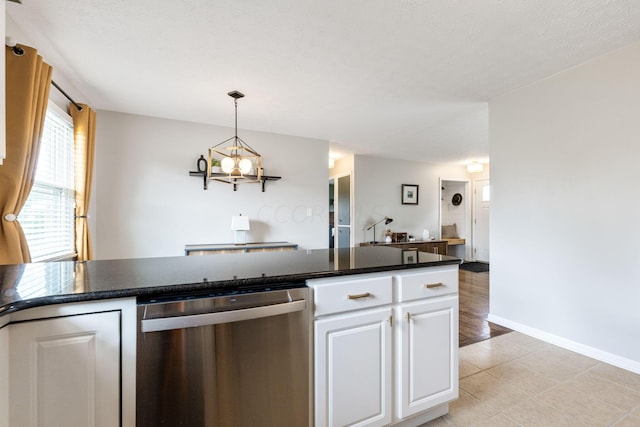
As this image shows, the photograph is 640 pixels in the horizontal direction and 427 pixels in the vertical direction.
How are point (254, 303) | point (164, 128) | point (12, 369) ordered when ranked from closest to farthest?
point (12, 369), point (254, 303), point (164, 128)

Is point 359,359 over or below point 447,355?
over

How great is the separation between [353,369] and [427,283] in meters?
0.59

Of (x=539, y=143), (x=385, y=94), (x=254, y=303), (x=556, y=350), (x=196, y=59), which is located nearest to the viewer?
(x=254, y=303)

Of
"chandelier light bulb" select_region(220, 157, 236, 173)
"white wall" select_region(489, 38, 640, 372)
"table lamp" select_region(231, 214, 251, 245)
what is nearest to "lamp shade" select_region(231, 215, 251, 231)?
"table lamp" select_region(231, 214, 251, 245)

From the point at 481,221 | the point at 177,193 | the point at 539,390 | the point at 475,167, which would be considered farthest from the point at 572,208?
the point at 481,221

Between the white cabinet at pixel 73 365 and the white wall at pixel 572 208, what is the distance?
312cm

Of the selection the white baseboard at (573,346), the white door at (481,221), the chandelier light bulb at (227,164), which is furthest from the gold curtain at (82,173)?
the white door at (481,221)

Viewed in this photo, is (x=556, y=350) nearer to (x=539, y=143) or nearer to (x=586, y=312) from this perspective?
(x=586, y=312)

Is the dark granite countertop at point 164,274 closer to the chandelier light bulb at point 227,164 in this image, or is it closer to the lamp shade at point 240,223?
the chandelier light bulb at point 227,164

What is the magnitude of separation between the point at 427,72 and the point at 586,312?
Result: 7.86 feet

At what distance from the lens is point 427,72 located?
2.40 metres

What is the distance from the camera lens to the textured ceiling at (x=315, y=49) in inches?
65.9

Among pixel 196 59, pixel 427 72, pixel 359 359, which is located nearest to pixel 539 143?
pixel 427 72

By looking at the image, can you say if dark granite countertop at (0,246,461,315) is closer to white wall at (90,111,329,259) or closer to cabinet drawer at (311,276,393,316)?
cabinet drawer at (311,276,393,316)
